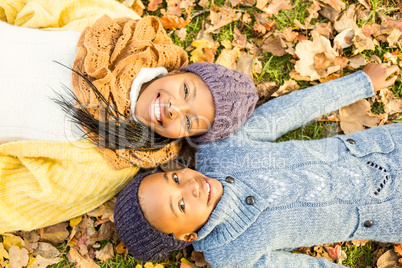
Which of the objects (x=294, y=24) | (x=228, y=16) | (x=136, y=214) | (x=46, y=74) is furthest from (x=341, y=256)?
(x=46, y=74)

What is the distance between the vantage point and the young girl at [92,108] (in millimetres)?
2496

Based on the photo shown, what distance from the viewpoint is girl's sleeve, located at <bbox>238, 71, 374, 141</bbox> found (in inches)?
116

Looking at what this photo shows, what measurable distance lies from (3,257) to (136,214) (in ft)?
5.47

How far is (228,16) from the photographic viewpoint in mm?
3400

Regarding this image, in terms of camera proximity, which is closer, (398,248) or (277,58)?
(398,248)

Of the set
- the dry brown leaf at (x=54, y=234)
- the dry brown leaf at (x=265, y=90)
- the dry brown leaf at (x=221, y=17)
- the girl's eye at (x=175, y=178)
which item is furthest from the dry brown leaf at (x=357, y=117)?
the dry brown leaf at (x=54, y=234)

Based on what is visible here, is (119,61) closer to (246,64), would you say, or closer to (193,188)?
(193,188)

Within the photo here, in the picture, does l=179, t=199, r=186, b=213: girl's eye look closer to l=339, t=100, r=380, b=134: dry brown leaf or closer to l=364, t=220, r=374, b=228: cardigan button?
l=364, t=220, r=374, b=228: cardigan button

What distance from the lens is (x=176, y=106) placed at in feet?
8.05

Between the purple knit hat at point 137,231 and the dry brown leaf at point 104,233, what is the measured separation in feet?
2.22

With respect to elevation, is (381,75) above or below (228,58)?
below

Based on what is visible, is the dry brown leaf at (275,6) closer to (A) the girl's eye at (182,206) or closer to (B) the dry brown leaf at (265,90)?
(B) the dry brown leaf at (265,90)

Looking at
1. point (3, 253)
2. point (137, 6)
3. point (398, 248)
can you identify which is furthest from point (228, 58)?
point (3, 253)

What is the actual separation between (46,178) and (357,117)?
9.22 feet
